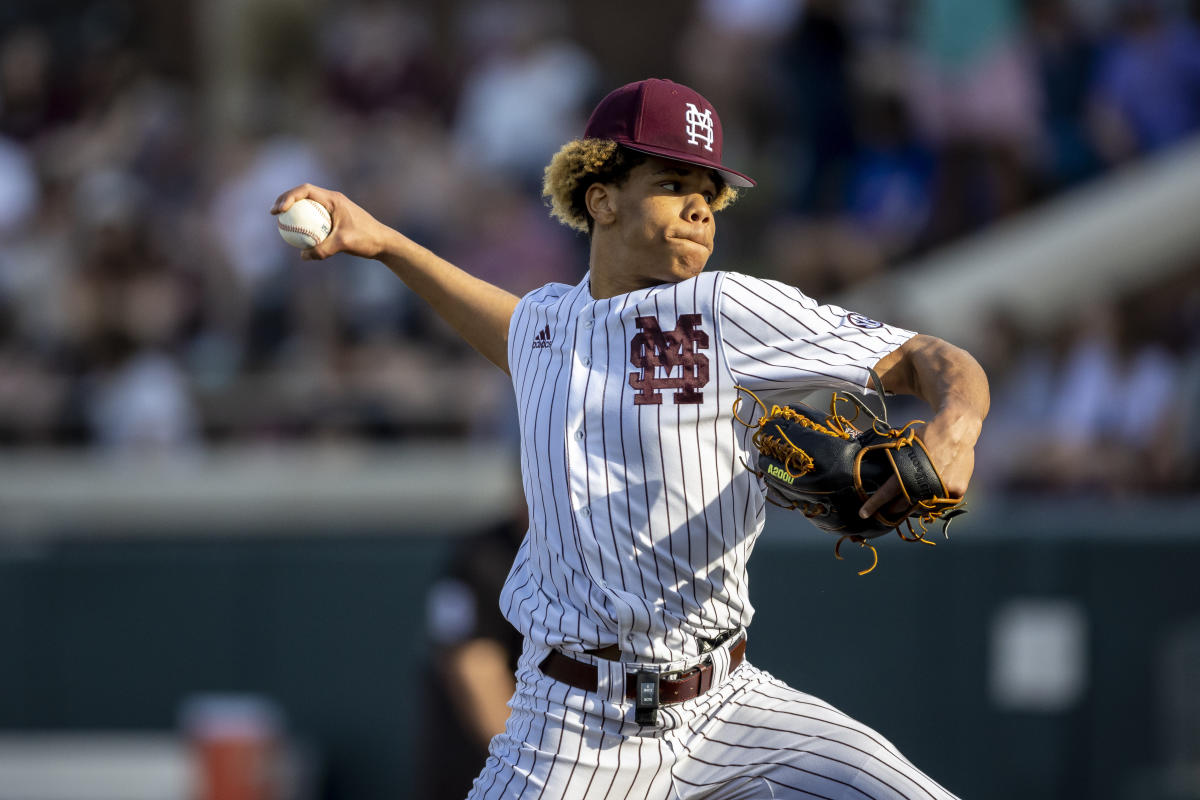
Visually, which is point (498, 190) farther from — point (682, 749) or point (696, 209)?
point (682, 749)

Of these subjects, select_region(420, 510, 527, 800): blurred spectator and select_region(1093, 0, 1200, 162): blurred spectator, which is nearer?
select_region(420, 510, 527, 800): blurred spectator

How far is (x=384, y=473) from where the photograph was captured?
9.69 meters

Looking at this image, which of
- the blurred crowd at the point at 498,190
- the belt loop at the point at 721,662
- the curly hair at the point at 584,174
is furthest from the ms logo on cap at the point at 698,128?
the blurred crowd at the point at 498,190

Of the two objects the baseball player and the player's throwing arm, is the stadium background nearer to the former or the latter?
the player's throwing arm

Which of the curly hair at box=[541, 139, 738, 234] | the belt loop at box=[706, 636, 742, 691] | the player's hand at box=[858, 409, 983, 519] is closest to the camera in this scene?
the player's hand at box=[858, 409, 983, 519]

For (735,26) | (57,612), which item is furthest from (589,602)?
(735,26)

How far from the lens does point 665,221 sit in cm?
351

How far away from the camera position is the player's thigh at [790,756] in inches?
127

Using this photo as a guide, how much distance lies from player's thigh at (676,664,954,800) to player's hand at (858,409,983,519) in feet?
2.08

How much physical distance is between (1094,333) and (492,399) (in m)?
3.64

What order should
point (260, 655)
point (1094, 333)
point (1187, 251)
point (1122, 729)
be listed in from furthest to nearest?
point (1187, 251) → point (260, 655) → point (1094, 333) → point (1122, 729)

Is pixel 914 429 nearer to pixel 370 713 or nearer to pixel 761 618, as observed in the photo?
pixel 761 618

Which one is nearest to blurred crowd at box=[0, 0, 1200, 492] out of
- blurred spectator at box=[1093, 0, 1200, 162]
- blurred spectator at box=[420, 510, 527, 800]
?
blurred spectator at box=[1093, 0, 1200, 162]

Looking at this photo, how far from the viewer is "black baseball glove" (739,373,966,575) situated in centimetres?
292
